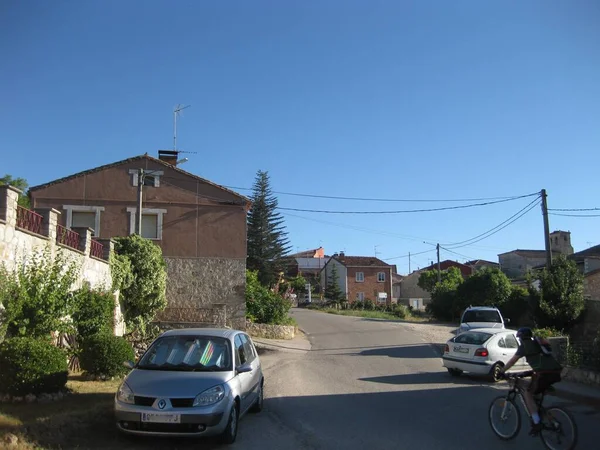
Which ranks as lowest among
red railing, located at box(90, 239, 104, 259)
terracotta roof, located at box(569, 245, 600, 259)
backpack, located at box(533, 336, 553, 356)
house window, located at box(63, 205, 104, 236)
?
backpack, located at box(533, 336, 553, 356)

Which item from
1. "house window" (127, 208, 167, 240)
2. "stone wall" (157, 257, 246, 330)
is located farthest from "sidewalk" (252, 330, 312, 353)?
"house window" (127, 208, 167, 240)

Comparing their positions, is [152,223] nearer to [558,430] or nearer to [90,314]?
[90,314]

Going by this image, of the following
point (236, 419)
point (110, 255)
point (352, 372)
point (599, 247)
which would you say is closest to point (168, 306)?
point (110, 255)

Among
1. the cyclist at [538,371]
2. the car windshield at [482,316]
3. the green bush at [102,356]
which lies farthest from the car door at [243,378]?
the car windshield at [482,316]

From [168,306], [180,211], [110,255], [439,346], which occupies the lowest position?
[439,346]

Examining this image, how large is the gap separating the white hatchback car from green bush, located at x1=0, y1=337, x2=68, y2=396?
1025 centimetres

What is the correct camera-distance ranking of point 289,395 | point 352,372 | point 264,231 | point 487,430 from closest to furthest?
1. point 487,430
2. point 289,395
3. point 352,372
4. point 264,231

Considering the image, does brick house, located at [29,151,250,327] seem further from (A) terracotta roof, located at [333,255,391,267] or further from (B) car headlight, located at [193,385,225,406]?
(A) terracotta roof, located at [333,255,391,267]

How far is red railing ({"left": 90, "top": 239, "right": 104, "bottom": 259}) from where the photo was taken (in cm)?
1565

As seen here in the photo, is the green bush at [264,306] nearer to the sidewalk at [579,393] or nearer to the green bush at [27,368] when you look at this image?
the sidewalk at [579,393]

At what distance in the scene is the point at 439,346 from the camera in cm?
2398

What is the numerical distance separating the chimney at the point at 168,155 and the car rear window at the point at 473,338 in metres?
20.3

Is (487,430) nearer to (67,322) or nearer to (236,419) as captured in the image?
(236,419)

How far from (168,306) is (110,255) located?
9.27 m
